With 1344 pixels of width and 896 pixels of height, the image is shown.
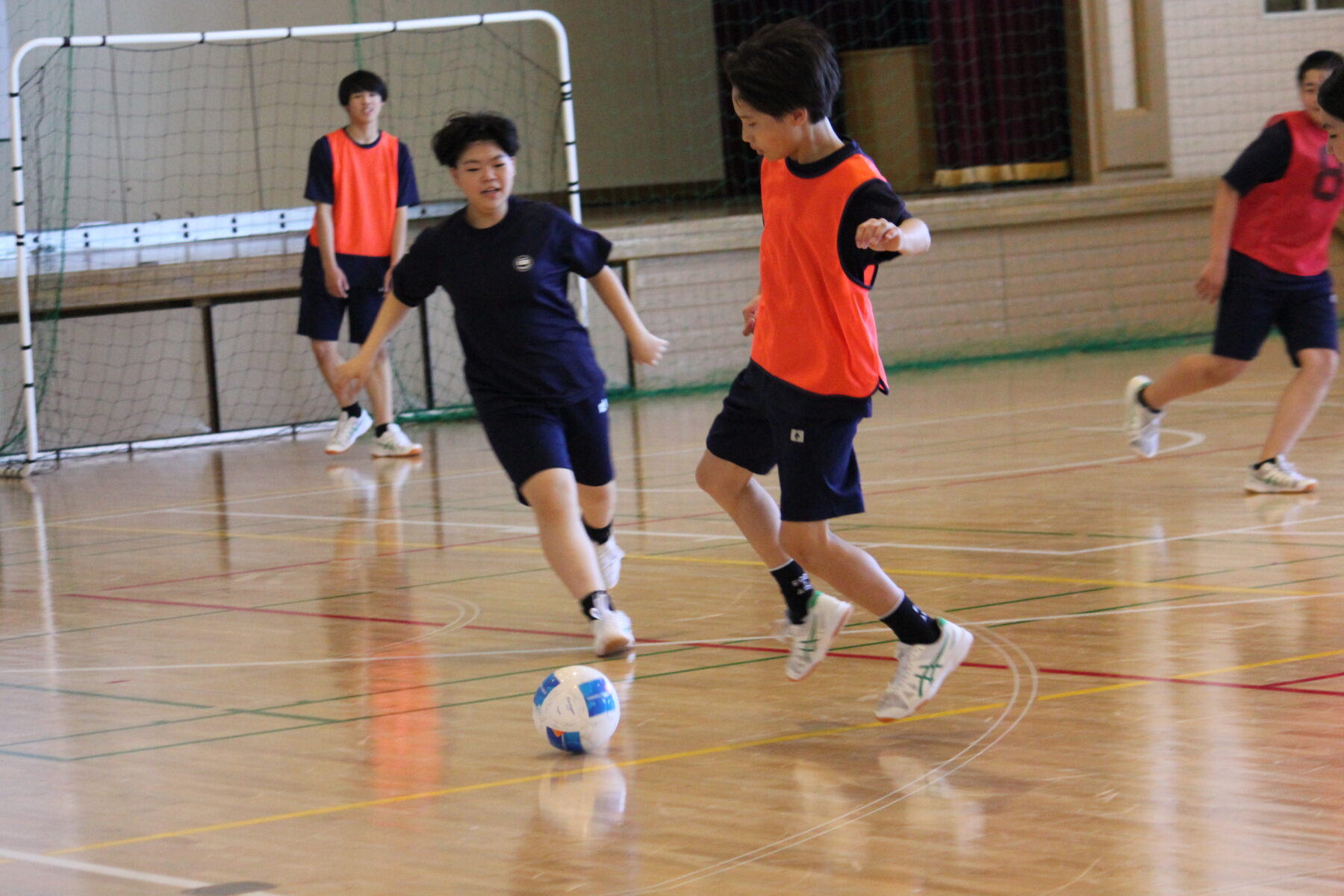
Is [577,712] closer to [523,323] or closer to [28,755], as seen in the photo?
[28,755]

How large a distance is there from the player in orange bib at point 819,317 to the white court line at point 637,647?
0.80 meters

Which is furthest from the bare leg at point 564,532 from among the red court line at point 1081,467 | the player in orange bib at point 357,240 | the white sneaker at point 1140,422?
the player in orange bib at point 357,240

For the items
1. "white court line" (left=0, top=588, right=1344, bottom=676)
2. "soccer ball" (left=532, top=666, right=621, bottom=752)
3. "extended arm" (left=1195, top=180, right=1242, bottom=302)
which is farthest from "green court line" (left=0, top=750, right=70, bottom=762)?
"extended arm" (left=1195, top=180, right=1242, bottom=302)

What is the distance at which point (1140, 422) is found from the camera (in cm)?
688

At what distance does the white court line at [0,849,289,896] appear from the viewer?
2.72m

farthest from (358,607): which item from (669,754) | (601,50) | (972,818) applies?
(601,50)

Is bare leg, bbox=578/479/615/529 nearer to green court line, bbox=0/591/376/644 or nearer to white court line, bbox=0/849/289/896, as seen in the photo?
green court line, bbox=0/591/376/644

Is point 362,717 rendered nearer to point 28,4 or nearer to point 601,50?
point 28,4

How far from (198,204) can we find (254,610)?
8815 millimetres

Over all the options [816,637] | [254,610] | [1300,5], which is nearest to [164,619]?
[254,610]

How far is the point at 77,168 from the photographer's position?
1329 cm

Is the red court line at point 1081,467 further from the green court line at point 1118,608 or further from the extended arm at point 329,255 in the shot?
the extended arm at point 329,255

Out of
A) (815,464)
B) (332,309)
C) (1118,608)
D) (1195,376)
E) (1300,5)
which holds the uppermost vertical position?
(1300,5)

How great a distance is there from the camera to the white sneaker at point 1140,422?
22.5 ft
